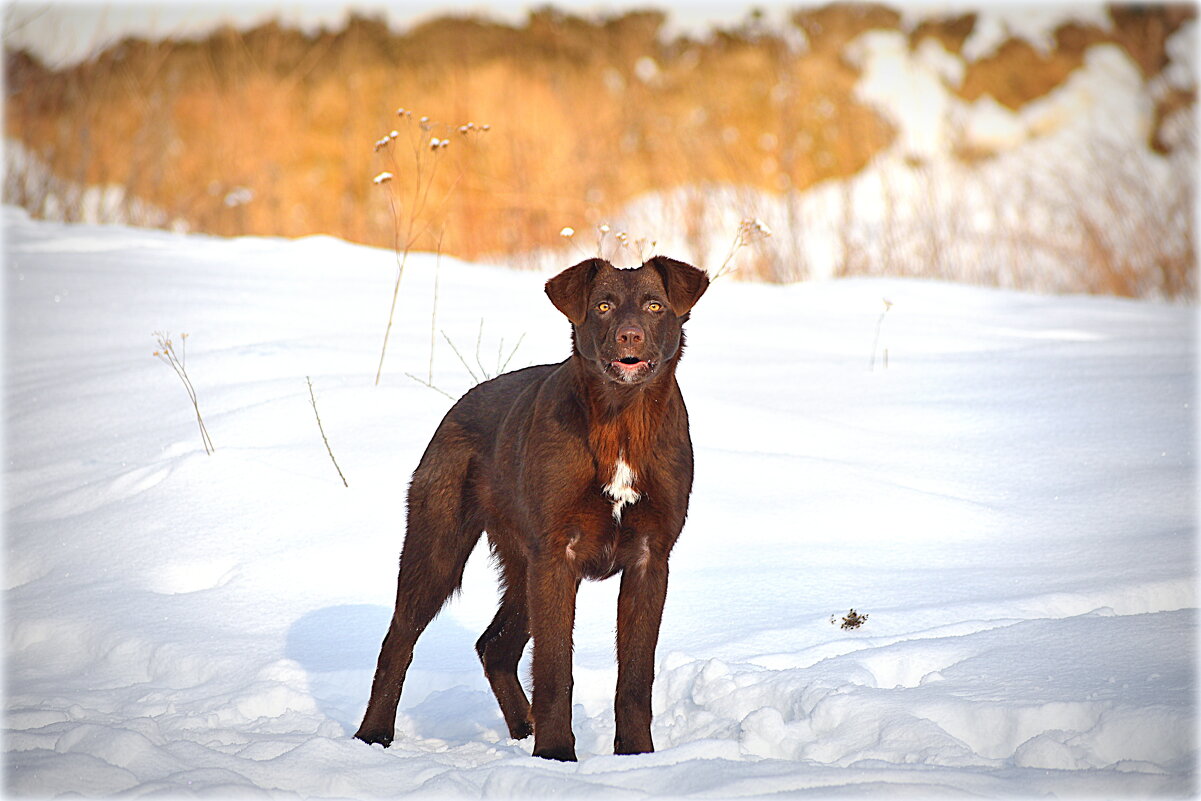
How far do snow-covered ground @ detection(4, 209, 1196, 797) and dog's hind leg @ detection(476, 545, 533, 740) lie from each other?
17 centimetres

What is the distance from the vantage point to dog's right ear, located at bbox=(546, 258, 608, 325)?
3564 millimetres

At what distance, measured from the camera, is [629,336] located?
3338mm

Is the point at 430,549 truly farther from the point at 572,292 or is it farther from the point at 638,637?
the point at 572,292

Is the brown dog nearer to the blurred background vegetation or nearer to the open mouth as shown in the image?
the open mouth

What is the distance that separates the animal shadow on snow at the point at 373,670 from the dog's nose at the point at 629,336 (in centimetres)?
145

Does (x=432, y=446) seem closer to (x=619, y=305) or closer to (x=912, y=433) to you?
(x=619, y=305)

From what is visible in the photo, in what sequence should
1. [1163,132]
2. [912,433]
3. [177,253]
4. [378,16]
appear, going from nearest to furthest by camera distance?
[912,433], [177,253], [1163,132], [378,16]

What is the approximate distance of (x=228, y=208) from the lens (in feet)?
38.9

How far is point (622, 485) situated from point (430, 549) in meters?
0.80

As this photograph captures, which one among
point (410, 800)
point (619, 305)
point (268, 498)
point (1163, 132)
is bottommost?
point (410, 800)

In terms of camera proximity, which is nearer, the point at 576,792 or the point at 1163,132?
the point at 576,792

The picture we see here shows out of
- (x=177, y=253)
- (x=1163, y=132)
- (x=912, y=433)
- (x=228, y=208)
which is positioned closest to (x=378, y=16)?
(x=228, y=208)

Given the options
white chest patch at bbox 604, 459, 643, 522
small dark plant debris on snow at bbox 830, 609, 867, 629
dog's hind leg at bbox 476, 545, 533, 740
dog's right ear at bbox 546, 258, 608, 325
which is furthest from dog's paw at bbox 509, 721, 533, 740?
dog's right ear at bbox 546, 258, 608, 325

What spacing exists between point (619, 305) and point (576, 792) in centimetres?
136
